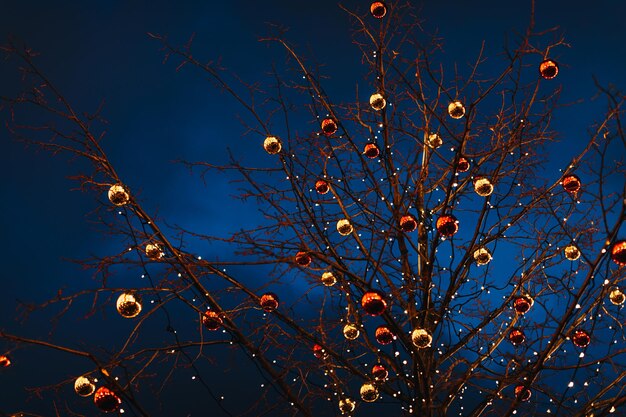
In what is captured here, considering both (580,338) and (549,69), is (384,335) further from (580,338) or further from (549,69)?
(549,69)

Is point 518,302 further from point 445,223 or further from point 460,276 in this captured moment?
point 445,223

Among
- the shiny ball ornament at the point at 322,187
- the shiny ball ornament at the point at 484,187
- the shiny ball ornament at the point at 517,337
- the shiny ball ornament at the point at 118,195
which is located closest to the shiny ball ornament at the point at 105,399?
the shiny ball ornament at the point at 118,195

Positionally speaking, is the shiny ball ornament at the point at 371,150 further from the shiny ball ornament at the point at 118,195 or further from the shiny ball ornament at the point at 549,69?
the shiny ball ornament at the point at 118,195

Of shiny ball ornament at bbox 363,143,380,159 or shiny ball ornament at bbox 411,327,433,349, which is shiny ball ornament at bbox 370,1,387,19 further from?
shiny ball ornament at bbox 411,327,433,349

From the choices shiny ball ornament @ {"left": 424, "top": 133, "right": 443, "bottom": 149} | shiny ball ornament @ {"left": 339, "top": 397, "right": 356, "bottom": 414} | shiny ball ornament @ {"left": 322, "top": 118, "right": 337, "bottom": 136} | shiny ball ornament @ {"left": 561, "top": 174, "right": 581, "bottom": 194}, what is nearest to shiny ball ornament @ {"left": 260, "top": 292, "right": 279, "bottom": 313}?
shiny ball ornament @ {"left": 339, "top": 397, "right": 356, "bottom": 414}

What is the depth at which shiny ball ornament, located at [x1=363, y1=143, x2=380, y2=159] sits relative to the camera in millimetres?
4379

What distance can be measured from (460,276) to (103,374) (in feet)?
8.53

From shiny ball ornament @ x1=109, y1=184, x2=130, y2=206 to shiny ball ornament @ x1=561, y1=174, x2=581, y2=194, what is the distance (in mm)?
2997

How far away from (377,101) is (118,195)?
7.26 feet

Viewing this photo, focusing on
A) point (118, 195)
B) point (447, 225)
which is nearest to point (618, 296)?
point (447, 225)

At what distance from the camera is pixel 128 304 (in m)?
2.94

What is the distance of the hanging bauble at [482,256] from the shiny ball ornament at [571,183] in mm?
724

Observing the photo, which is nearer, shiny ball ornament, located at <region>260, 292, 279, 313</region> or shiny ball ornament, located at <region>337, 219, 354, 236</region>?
shiny ball ornament, located at <region>260, 292, 279, 313</region>

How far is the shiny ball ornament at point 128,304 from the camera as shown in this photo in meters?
2.93
